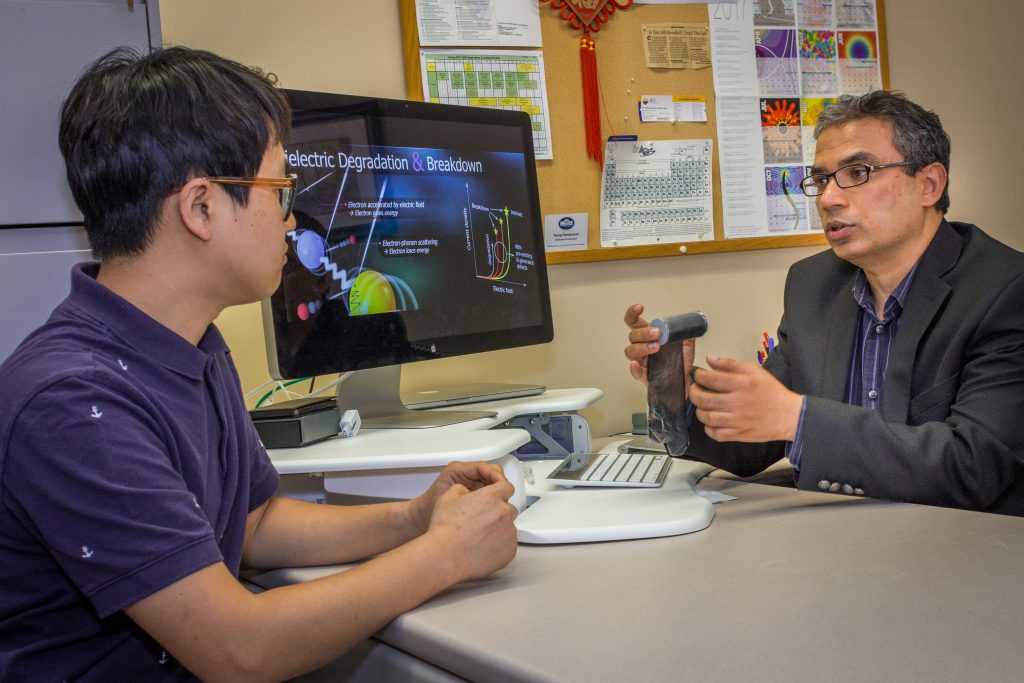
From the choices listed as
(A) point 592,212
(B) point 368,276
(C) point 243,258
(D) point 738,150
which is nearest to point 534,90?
(A) point 592,212

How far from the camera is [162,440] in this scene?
2.90 feet

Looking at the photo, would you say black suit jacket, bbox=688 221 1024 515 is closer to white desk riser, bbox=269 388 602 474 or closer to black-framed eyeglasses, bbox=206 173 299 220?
white desk riser, bbox=269 388 602 474

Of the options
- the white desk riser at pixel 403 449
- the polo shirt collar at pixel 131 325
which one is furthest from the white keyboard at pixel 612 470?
the polo shirt collar at pixel 131 325

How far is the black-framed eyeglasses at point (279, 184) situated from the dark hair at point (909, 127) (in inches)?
42.6

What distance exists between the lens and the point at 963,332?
143cm

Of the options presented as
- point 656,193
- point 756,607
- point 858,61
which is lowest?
point 756,607

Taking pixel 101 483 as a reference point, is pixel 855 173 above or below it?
above

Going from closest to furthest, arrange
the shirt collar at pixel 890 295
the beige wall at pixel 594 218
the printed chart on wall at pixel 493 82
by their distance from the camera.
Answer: the shirt collar at pixel 890 295
the beige wall at pixel 594 218
the printed chart on wall at pixel 493 82

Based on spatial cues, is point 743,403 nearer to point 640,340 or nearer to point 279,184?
point 640,340

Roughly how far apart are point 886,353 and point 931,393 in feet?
0.55

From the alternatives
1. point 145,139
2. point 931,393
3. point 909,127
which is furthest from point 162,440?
point 909,127

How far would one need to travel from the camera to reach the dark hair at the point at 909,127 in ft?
5.41

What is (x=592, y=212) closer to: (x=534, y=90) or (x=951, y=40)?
(x=534, y=90)

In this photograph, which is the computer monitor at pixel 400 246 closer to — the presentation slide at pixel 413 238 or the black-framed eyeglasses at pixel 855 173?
the presentation slide at pixel 413 238
